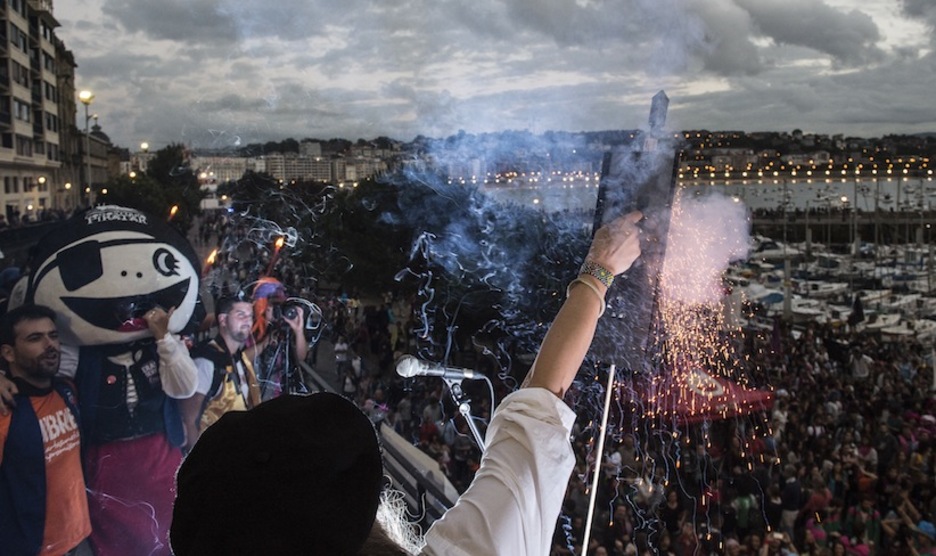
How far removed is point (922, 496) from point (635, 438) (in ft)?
8.58

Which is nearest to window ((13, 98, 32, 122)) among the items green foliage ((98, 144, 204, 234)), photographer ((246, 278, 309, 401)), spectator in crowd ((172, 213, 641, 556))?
green foliage ((98, 144, 204, 234))

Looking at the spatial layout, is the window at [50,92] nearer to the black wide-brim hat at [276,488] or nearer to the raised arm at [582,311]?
the raised arm at [582,311]

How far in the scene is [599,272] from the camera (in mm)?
1397

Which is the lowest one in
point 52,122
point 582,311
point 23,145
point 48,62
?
point 582,311

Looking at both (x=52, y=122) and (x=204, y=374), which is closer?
(x=204, y=374)

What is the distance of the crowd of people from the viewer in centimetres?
542

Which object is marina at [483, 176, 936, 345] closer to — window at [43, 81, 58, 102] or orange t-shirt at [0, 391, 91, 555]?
orange t-shirt at [0, 391, 91, 555]

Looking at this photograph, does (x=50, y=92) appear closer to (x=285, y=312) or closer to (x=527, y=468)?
(x=285, y=312)

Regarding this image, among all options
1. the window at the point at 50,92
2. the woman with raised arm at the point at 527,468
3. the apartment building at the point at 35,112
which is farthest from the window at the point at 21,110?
the woman with raised arm at the point at 527,468

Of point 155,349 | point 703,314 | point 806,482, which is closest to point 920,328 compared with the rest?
point 703,314

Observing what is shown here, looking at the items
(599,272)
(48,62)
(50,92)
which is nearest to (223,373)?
(599,272)

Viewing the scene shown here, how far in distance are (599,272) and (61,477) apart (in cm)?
411

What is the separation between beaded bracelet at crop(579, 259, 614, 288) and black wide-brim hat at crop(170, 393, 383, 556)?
2.27 feet

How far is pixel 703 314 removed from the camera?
8.54 metres
